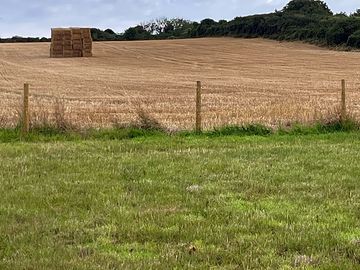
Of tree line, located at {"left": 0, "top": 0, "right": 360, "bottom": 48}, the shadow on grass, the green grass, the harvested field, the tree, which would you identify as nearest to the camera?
the green grass

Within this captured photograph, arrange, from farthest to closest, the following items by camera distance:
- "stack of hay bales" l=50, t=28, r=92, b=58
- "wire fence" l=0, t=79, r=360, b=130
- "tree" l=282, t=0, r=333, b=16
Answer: "tree" l=282, t=0, r=333, b=16, "stack of hay bales" l=50, t=28, r=92, b=58, "wire fence" l=0, t=79, r=360, b=130

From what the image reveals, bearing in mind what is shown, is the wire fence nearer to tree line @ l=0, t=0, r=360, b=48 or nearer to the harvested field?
the harvested field

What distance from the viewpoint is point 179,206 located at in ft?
25.7

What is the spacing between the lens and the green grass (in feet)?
19.4

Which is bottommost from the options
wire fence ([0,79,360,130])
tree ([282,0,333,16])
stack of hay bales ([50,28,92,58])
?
wire fence ([0,79,360,130])

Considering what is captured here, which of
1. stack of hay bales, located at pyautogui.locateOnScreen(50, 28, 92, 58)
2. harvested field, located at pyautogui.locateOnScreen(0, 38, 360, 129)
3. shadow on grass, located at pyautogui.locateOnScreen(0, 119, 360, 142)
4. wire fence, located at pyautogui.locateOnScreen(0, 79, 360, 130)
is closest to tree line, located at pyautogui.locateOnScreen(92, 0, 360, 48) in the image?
harvested field, located at pyautogui.locateOnScreen(0, 38, 360, 129)

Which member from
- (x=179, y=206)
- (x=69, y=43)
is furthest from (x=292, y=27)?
(x=179, y=206)

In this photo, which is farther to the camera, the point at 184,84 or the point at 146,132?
the point at 184,84

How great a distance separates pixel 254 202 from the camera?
316 inches

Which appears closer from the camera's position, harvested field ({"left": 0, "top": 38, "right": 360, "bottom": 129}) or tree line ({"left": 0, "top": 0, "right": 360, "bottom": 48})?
harvested field ({"left": 0, "top": 38, "right": 360, "bottom": 129})

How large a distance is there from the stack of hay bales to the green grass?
160 ft

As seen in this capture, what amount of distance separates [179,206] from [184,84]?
2636cm

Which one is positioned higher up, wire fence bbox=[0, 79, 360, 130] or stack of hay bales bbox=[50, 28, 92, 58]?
stack of hay bales bbox=[50, 28, 92, 58]

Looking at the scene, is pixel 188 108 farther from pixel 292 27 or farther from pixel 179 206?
pixel 292 27
